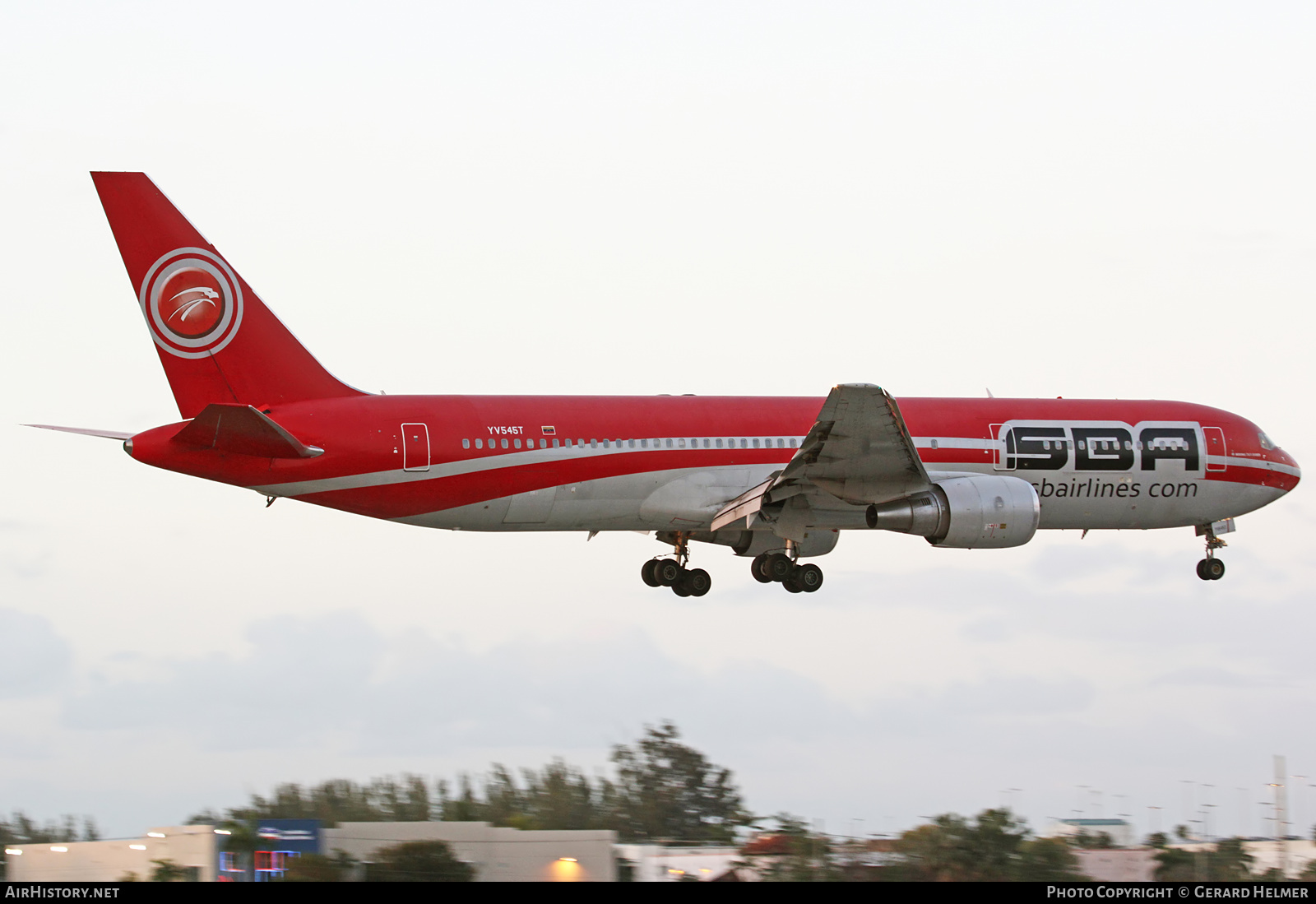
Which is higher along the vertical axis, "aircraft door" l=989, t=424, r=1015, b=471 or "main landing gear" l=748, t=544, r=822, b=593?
"aircraft door" l=989, t=424, r=1015, b=471

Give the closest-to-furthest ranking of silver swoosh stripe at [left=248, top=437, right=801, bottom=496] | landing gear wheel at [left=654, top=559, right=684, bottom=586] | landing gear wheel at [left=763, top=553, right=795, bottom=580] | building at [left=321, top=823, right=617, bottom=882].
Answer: building at [left=321, top=823, right=617, bottom=882], silver swoosh stripe at [left=248, top=437, right=801, bottom=496], landing gear wheel at [left=763, top=553, right=795, bottom=580], landing gear wheel at [left=654, top=559, right=684, bottom=586]

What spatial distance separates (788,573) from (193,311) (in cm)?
1397

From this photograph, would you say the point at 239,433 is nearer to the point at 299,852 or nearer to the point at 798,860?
the point at 299,852

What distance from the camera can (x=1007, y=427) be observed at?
36656 mm

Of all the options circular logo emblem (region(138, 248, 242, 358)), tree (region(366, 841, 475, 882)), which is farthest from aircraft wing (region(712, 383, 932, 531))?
circular logo emblem (region(138, 248, 242, 358))

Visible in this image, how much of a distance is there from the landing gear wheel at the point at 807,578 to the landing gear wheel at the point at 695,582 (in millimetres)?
2048

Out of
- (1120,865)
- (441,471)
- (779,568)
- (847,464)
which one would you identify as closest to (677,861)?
(847,464)

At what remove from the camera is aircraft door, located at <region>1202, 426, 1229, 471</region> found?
37.9 meters

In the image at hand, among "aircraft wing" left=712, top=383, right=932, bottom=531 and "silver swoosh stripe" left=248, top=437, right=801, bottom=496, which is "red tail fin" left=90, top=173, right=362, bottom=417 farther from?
"aircraft wing" left=712, top=383, right=932, bottom=531

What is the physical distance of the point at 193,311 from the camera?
3109 cm

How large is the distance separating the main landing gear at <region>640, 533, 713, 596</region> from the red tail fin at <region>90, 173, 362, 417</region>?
9753 mm

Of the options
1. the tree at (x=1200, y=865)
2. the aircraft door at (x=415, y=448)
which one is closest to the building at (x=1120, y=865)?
the tree at (x=1200, y=865)
